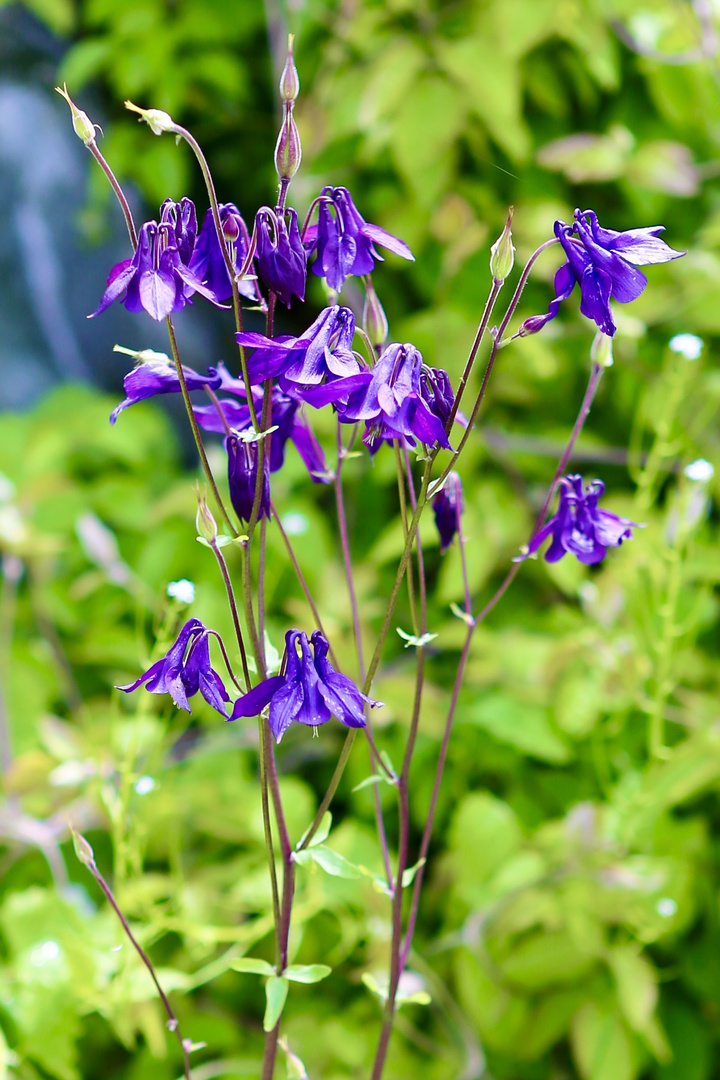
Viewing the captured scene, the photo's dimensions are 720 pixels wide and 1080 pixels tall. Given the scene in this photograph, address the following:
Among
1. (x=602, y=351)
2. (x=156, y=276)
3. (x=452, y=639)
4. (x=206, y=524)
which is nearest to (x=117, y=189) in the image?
(x=156, y=276)

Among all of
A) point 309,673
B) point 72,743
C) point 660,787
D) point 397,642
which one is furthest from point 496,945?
point 309,673

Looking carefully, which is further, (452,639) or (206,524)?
(452,639)

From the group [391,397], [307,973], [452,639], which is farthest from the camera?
[452,639]

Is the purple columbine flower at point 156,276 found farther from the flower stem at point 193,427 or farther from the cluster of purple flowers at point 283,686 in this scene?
the cluster of purple flowers at point 283,686

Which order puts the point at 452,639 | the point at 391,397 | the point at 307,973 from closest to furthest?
the point at 391,397 → the point at 307,973 → the point at 452,639

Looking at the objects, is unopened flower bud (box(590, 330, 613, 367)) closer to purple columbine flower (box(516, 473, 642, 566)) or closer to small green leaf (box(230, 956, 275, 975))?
purple columbine flower (box(516, 473, 642, 566))

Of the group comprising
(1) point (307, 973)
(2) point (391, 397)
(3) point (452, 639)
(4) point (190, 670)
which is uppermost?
(2) point (391, 397)

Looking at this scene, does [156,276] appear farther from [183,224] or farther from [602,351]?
[602,351]

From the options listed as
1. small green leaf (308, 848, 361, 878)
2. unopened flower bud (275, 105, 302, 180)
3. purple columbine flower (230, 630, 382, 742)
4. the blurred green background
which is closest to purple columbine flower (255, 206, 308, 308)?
unopened flower bud (275, 105, 302, 180)
